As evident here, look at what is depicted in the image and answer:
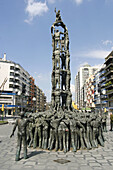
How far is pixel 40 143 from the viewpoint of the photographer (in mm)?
8648

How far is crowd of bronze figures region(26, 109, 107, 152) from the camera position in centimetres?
816

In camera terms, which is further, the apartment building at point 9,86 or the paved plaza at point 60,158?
the apartment building at point 9,86

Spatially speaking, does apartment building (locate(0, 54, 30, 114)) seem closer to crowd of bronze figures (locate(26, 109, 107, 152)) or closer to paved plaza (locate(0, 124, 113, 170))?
crowd of bronze figures (locate(26, 109, 107, 152))

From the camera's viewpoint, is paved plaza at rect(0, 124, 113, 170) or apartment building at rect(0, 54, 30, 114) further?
apartment building at rect(0, 54, 30, 114)

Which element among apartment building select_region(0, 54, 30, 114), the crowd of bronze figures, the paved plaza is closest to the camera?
the paved plaza

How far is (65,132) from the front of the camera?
8094 mm

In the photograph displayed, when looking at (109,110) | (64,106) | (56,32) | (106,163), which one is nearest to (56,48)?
(56,32)

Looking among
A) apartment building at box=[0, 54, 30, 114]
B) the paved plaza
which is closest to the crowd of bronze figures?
the paved plaza

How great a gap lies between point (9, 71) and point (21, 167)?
51841mm

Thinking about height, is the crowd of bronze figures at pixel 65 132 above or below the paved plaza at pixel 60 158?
above

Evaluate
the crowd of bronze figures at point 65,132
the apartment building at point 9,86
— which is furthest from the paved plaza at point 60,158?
the apartment building at point 9,86

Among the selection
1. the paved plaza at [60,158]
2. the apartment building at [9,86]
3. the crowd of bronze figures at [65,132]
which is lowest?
the paved plaza at [60,158]

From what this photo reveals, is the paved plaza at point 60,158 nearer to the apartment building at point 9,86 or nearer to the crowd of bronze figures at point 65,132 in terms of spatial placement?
the crowd of bronze figures at point 65,132

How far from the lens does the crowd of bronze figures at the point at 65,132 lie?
8156 mm
